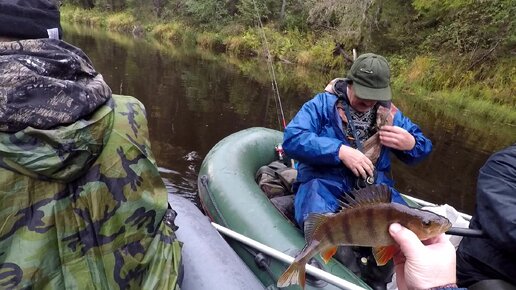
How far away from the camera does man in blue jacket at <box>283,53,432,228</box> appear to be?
2750mm

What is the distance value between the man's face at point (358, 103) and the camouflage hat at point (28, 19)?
202 centimetres

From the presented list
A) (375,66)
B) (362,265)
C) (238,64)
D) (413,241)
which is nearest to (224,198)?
(362,265)

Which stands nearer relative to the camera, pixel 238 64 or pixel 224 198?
pixel 224 198

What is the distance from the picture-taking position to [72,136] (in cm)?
119

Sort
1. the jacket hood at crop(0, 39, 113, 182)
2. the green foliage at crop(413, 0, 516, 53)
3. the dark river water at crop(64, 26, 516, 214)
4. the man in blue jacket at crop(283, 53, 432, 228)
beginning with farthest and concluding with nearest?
the green foliage at crop(413, 0, 516, 53)
the dark river water at crop(64, 26, 516, 214)
the man in blue jacket at crop(283, 53, 432, 228)
the jacket hood at crop(0, 39, 113, 182)

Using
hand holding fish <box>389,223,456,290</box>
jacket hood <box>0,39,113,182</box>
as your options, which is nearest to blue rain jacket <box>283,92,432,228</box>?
hand holding fish <box>389,223,456,290</box>

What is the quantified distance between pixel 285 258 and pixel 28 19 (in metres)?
1.85

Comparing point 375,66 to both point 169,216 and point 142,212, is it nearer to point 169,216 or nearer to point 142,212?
point 169,216

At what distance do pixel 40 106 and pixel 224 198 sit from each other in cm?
229

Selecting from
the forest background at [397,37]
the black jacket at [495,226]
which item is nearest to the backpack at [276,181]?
the black jacket at [495,226]

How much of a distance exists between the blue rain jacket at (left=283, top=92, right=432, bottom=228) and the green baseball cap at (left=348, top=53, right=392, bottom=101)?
0.24 m

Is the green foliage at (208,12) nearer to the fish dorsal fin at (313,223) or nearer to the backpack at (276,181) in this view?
the backpack at (276,181)

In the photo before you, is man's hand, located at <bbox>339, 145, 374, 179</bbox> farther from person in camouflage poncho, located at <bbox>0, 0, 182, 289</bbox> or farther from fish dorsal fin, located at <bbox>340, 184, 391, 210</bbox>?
person in camouflage poncho, located at <bbox>0, 0, 182, 289</bbox>

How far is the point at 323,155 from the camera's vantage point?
108 inches
